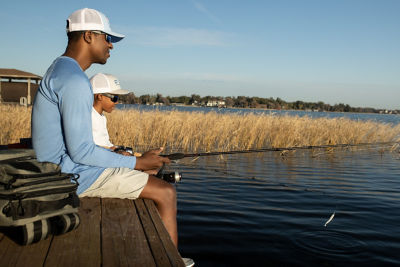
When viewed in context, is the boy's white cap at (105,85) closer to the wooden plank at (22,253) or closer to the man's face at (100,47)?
the man's face at (100,47)

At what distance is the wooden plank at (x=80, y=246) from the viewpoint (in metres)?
1.84

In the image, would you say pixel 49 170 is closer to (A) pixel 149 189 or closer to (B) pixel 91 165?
(B) pixel 91 165

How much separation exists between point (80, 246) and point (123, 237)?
0.26 metres

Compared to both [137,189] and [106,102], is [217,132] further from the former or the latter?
[137,189]

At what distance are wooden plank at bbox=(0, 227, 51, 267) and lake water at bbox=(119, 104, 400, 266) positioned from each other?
75.4 inches

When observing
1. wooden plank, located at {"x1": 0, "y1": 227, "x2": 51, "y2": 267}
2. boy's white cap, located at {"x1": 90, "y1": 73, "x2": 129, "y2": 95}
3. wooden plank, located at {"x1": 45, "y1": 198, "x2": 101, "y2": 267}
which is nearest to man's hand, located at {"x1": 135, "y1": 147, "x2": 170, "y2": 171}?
wooden plank, located at {"x1": 45, "y1": 198, "x2": 101, "y2": 267}

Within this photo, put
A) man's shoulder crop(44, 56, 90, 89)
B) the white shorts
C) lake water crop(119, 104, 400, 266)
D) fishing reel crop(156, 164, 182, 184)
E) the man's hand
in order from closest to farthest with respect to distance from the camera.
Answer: man's shoulder crop(44, 56, 90, 89) → the white shorts → the man's hand → fishing reel crop(156, 164, 182, 184) → lake water crop(119, 104, 400, 266)

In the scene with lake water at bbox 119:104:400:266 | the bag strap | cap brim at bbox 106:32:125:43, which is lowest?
lake water at bbox 119:104:400:266

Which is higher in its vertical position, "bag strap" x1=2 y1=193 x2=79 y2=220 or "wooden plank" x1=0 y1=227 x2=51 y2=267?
"bag strap" x1=2 y1=193 x2=79 y2=220

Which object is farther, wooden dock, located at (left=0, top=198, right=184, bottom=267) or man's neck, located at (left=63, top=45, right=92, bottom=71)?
man's neck, located at (left=63, top=45, right=92, bottom=71)

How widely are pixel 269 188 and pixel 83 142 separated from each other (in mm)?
5003

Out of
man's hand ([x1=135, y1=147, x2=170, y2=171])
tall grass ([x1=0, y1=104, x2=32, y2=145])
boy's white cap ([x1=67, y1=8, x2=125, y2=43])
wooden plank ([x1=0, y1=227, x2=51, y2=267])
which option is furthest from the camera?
tall grass ([x1=0, y1=104, x2=32, y2=145])

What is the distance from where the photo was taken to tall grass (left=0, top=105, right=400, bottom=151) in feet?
36.5

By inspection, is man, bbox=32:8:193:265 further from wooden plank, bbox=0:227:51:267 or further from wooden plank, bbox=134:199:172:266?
wooden plank, bbox=0:227:51:267
